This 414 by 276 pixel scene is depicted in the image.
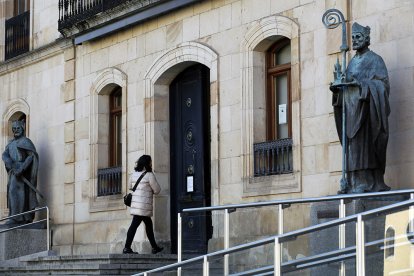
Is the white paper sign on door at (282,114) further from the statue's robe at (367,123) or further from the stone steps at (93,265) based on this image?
the stone steps at (93,265)

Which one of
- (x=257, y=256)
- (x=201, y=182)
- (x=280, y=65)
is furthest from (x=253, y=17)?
(x=257, y=256)

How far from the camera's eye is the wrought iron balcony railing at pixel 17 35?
2866cm

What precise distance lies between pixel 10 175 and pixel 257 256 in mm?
13967

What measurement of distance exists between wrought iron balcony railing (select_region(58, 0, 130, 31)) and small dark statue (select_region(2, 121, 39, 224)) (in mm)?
2575

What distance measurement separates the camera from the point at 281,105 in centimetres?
2011

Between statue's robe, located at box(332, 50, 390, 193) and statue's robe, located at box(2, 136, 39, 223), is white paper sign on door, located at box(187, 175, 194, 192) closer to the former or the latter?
statue's robe, located at box(2, 136, 39, 223)

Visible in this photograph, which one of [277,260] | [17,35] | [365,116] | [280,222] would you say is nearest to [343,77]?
[365,116]

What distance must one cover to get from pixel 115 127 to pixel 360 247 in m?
14.7

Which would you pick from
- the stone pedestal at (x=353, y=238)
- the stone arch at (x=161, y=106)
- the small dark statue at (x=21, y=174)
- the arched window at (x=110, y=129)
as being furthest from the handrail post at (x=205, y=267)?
the small dark statue at (x=21, y=174)

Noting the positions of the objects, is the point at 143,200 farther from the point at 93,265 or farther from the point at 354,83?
the point at 354,83

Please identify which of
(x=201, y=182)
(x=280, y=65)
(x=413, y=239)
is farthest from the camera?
(x=201, y=182)

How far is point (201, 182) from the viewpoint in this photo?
73.5 ft

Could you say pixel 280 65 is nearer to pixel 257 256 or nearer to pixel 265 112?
pixel 265 112

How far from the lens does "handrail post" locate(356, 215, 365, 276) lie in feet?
35.9
